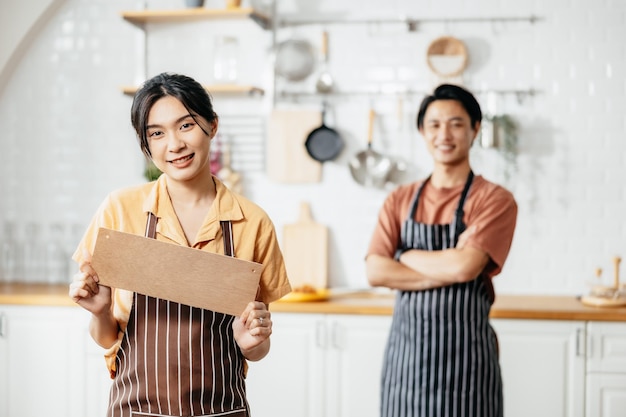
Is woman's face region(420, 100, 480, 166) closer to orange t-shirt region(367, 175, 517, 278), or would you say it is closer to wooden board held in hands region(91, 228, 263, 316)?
orange t-shirt region(367, 175, 517, 278)

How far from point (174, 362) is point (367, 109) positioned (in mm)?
2985

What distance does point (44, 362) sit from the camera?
4.07 metres

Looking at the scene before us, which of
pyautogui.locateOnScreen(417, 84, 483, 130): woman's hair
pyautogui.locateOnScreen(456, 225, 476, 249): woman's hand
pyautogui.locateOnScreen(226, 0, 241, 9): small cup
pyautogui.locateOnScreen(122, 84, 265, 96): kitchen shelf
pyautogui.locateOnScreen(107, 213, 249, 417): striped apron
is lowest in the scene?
pyautogui.locateOnScreen(107, 213, 249, 417): striped apron

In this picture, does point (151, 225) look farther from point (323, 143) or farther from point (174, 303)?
point (323, 143)

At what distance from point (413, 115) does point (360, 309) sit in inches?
48.0

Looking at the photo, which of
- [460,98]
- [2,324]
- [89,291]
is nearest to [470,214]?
[460,98]

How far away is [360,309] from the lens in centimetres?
385

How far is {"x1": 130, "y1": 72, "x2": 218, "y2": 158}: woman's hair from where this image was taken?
1.69 m

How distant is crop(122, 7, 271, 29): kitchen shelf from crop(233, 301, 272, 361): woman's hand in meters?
2.80

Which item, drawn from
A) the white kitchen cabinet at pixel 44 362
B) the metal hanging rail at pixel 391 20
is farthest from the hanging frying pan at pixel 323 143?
the white kitchen cabinet at pixel 44 362

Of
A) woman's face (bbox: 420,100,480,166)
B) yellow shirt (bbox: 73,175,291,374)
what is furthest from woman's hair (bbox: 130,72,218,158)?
woman's face (bbox: 420,100,480,166)

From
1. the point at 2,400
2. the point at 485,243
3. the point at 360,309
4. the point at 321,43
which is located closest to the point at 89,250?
the point at 485,243

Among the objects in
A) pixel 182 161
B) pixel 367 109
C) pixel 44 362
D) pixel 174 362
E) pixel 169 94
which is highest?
pixel 367 109

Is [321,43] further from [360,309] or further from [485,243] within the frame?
[485,243]
